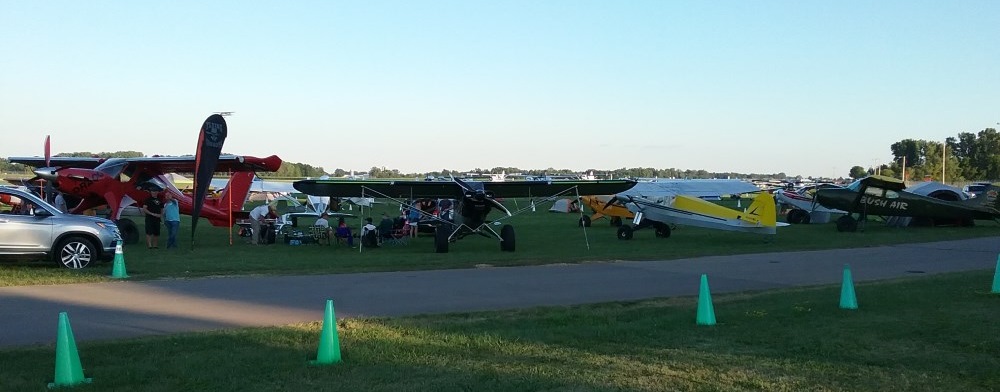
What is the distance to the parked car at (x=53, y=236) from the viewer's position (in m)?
14.6

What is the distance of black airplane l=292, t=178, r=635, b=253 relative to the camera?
21.9 meters

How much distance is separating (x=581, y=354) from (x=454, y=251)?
14228 millimetres

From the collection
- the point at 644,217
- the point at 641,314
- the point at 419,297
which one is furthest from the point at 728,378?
the point at 644,217

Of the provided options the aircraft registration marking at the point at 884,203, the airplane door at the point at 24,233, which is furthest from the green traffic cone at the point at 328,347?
the aircraft registration marking at the point at 884,203

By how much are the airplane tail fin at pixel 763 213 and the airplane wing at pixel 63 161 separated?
21629 millimetres

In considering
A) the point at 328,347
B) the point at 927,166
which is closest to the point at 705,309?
the point at 328,347

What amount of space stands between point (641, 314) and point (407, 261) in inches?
339

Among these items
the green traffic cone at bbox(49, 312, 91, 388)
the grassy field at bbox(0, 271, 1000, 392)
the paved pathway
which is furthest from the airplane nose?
the green traffic cone at bbox(49, 312, 91, 388)

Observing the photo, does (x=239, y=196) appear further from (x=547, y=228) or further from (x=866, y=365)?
(x=866, y=365)

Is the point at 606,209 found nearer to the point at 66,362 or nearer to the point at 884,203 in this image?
the point at 884,203

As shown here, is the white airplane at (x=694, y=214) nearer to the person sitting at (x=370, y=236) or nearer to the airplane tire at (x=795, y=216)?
the person sitting at (x=370, y=236)

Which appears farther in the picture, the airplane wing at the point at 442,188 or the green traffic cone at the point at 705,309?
the airplane wing at the point at 442,188

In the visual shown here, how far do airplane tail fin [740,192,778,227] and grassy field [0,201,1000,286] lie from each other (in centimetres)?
64

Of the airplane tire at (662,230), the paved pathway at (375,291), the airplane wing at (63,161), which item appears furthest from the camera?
the airplane wing at (63,161)
